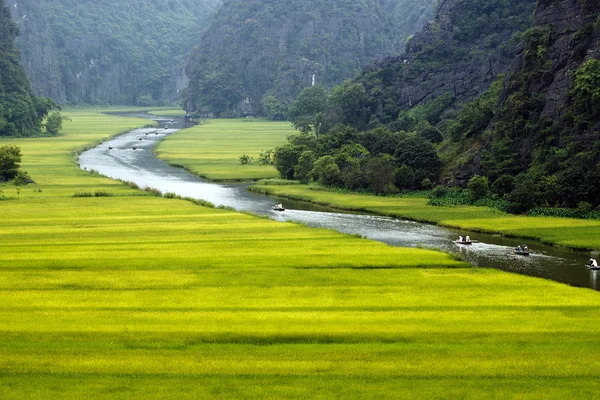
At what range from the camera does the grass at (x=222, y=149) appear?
10650 cm

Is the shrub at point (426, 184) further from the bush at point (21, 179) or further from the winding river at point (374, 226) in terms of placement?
the bush at point (21, 179)

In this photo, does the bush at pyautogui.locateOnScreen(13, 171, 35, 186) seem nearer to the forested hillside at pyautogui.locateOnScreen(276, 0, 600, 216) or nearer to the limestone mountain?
the forested hillside at pyautogui.locateOnScreen(276, 0, 600, 216)

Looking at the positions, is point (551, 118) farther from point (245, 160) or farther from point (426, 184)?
point (245, 160)

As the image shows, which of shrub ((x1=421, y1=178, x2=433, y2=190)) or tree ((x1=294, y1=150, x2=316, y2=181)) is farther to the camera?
tree ((x1=294, y1=150, x2=316, y2=181))

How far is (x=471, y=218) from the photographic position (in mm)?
67000

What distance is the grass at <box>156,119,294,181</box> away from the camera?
106500 mm

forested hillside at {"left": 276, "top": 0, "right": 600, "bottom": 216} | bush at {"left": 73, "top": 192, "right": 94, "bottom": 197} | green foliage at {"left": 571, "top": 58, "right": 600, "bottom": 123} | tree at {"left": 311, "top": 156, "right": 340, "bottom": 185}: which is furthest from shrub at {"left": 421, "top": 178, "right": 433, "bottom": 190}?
bush at {"left": 73, "top": 192, "right": 94, "bottom": 197}

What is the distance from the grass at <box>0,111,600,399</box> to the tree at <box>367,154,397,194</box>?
30.5 metres

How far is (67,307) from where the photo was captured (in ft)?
117

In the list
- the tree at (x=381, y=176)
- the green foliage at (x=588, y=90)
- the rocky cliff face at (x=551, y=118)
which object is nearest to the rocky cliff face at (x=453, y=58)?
the rocky cliff face at (x=551, y=118)

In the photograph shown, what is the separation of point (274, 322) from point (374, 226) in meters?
31.6

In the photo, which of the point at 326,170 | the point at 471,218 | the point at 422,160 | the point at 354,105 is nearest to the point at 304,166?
the point at 326,170

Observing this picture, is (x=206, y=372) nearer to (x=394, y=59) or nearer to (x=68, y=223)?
(x=68, y=223)

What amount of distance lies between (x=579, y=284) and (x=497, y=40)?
91.9 m
